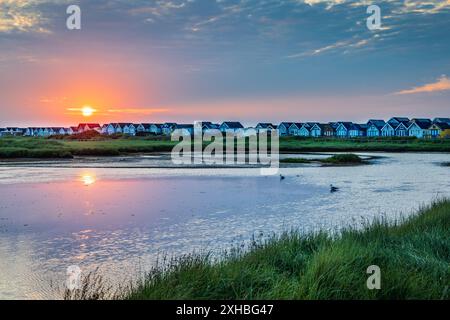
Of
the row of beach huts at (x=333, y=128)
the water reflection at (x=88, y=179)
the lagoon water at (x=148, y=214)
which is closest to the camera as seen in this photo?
the lagoon water at (x=148, y=214)

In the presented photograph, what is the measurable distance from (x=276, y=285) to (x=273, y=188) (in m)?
18.2

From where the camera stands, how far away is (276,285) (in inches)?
252

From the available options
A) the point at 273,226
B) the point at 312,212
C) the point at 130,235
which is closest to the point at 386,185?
the point at 312,212

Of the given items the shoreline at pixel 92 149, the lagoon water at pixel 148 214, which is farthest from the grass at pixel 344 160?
the shoreline at pixel 92 149

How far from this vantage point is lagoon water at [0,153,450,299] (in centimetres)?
988

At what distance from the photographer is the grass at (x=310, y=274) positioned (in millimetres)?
6312

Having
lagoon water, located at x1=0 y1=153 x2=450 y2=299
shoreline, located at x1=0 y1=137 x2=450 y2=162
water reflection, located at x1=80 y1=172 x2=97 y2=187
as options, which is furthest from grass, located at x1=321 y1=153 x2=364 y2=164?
water reflection, located at x1=80 y1=172 x2=97 y2=187

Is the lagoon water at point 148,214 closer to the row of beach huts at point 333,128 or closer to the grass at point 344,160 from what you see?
the grass at point 344,160

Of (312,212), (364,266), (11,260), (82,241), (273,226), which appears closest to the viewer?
(364,266)

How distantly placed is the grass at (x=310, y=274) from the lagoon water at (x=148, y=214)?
234 centimetres

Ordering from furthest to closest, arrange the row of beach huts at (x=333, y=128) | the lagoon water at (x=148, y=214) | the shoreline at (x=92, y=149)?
the row of beach huts at (x=333, y=128) → the shoreline at (x=92, y=149) → the lagoon water at (x=148, y=214)

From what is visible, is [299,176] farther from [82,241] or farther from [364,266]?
[364,266]

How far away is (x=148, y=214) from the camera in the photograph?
642 inches
